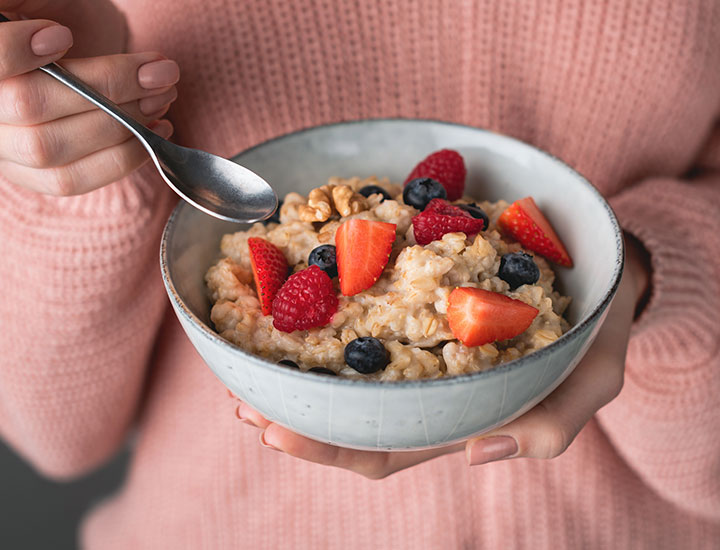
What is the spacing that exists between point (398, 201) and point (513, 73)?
0.48 m

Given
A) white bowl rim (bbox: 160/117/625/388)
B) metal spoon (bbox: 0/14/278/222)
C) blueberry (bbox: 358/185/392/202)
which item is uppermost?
metal spoon (bbox: 0/14/278/222)

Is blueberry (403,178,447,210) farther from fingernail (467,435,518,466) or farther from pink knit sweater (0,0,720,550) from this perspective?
pink knit sweater (0,0,720,550)

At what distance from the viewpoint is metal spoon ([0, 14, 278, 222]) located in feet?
2.56

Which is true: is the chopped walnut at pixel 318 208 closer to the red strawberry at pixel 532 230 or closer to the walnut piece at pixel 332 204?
the walnut piece at pixel 332 204

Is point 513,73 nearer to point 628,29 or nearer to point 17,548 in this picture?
point 628,29

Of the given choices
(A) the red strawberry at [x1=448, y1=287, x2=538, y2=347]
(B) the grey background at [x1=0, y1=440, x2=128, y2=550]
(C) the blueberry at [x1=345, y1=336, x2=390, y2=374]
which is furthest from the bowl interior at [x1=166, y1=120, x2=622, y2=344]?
(B) the grey background at [x1=0, y1=440, x2=128, y2=550]

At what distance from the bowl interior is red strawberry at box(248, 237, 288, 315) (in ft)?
0.29

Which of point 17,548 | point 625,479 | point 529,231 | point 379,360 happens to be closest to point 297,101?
point 529,231

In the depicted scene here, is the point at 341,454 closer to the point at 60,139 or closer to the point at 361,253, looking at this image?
the point at 361,253

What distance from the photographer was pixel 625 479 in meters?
1.25

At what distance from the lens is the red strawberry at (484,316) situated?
65 cm

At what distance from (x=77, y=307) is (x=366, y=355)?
613 mm

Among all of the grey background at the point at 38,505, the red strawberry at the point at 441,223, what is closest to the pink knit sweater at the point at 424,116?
the red strawberry at the point at 441,223

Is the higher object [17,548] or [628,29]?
[628,29]
